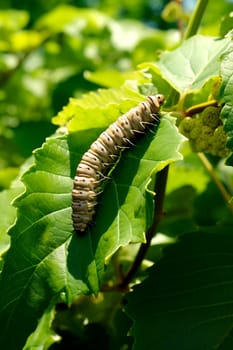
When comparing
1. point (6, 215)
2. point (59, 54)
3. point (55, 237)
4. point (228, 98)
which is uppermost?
point (228, 98)

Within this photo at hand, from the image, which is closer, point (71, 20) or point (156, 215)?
point (156, 215)

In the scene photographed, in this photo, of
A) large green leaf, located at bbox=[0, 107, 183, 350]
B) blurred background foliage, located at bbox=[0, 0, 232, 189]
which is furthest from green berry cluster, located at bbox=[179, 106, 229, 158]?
blurred background foliage, located at bbox=[0, 0, 232, 189]

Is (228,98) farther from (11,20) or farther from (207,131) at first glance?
(11,20)

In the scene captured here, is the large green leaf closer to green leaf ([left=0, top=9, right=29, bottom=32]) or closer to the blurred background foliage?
the blurred background foliage

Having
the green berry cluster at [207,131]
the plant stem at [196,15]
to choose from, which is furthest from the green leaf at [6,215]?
the plant stem at [196,15]

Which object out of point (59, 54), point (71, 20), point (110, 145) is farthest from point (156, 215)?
point (59, 54)

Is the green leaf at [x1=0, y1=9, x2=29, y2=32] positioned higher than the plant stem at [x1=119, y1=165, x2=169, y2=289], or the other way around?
the plant stem at [x1=119, y1=165, x2=169, y2=289]

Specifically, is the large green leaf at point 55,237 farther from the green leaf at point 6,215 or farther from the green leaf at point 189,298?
the green leaf at point 189,298

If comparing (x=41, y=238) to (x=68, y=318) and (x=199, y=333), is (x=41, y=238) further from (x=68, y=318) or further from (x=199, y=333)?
(x=68, y=318)
